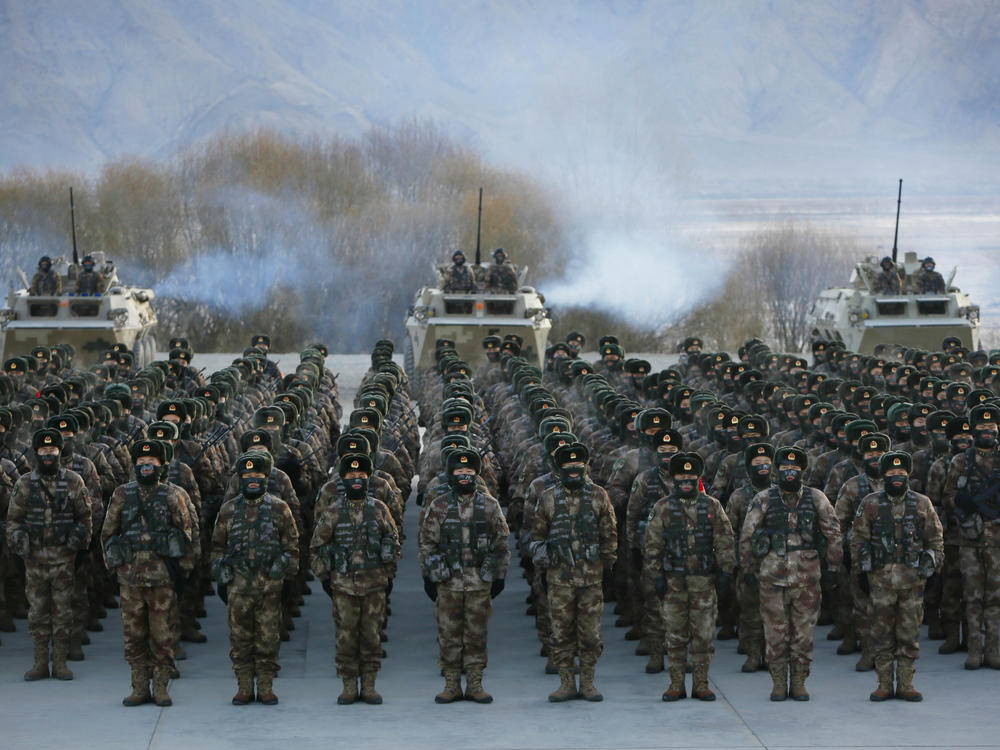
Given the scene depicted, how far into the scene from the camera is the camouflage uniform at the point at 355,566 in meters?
9.94

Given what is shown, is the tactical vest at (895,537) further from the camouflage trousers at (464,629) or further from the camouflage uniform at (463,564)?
the camouflage trousers at (464,629)

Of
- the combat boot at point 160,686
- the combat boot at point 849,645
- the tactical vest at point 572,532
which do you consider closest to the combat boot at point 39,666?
the combat boot at point 160,686

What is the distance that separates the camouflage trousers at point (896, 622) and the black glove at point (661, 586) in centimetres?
123

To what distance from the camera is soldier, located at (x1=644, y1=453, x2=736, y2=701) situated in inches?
392

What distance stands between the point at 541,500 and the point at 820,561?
5.47ft

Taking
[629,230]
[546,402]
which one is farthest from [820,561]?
[629,230]

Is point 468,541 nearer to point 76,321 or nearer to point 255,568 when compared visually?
point 255,568

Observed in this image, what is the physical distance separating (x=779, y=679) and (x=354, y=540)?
2578mm

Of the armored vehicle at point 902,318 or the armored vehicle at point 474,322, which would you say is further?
the armored vehicle at point 902,318

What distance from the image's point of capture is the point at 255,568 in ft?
32.5

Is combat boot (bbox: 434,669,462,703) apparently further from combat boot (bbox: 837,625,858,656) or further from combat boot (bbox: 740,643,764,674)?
combat boot (bbox: 837,625,858,656)

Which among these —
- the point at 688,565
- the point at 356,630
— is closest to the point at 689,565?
the point at 688,565

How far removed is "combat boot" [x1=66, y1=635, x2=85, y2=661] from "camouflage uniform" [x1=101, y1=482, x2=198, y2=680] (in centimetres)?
114

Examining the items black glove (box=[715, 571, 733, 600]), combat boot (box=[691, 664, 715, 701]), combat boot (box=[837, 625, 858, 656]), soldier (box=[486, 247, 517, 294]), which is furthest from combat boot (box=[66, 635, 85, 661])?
soldier (box=[486, 247, 517, 294])
